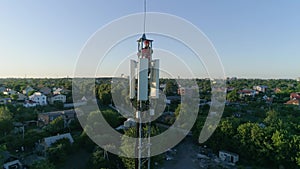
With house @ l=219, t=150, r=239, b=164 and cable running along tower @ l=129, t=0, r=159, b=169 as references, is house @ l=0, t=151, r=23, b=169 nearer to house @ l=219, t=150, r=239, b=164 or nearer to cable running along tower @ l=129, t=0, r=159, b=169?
cable running along tower @ l=129, t=0, r=159, b=169

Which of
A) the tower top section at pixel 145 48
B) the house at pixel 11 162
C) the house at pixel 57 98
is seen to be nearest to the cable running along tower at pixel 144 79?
the tower top section at pixel 145 48

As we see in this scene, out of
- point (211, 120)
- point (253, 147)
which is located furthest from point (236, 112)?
point (253, 147)

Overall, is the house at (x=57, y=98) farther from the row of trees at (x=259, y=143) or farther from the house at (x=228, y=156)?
the house at (x=228, y=156)

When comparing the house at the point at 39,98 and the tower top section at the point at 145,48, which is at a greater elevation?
the tower top section at the point at 145,48

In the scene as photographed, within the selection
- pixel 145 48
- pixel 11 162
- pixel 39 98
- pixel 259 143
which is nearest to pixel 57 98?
pixel 39 98

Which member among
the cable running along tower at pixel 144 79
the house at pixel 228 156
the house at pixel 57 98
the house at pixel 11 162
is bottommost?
the house at pixel 228 156

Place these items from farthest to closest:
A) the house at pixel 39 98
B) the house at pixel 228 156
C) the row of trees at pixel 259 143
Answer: the house at pixel 39 98
the house at pixel 228 156
the row of trees at pixel 259 143

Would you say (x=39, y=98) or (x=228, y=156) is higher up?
(x=39, y=98)

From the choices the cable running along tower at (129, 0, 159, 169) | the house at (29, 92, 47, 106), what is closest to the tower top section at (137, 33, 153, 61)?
the cable running along tower at (129, 0, 159, 169)

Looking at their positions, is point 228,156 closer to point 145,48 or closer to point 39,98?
point 145,48

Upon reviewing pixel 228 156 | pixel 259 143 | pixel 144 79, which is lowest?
pixel 228 156
